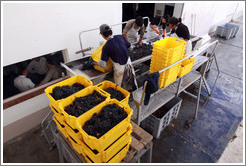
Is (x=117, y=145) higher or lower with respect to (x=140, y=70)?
higher

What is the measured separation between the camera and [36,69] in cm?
423

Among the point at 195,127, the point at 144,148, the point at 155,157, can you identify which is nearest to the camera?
the point at 144,148

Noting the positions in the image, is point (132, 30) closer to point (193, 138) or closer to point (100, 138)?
point (193, 138)

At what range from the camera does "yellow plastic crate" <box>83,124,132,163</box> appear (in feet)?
6.12

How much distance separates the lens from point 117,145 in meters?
1.98

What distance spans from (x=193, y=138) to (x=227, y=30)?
8001 mm

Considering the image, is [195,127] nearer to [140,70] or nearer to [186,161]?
[186,161]

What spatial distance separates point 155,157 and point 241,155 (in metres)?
1.99

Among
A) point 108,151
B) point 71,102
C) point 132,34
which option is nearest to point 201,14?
point 132,34

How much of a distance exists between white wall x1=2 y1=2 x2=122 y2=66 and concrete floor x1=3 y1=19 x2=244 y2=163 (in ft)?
6.84

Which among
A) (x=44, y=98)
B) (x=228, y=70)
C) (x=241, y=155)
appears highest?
(x=44, y=98)

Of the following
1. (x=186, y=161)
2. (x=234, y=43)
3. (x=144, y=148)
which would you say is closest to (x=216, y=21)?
(x=234, y=43)

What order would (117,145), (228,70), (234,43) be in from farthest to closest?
(234,43) → (228,70) → (117,145)

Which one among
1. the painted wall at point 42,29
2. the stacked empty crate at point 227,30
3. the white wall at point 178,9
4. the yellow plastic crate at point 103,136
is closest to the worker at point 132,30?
the painted wall at point 42,29
